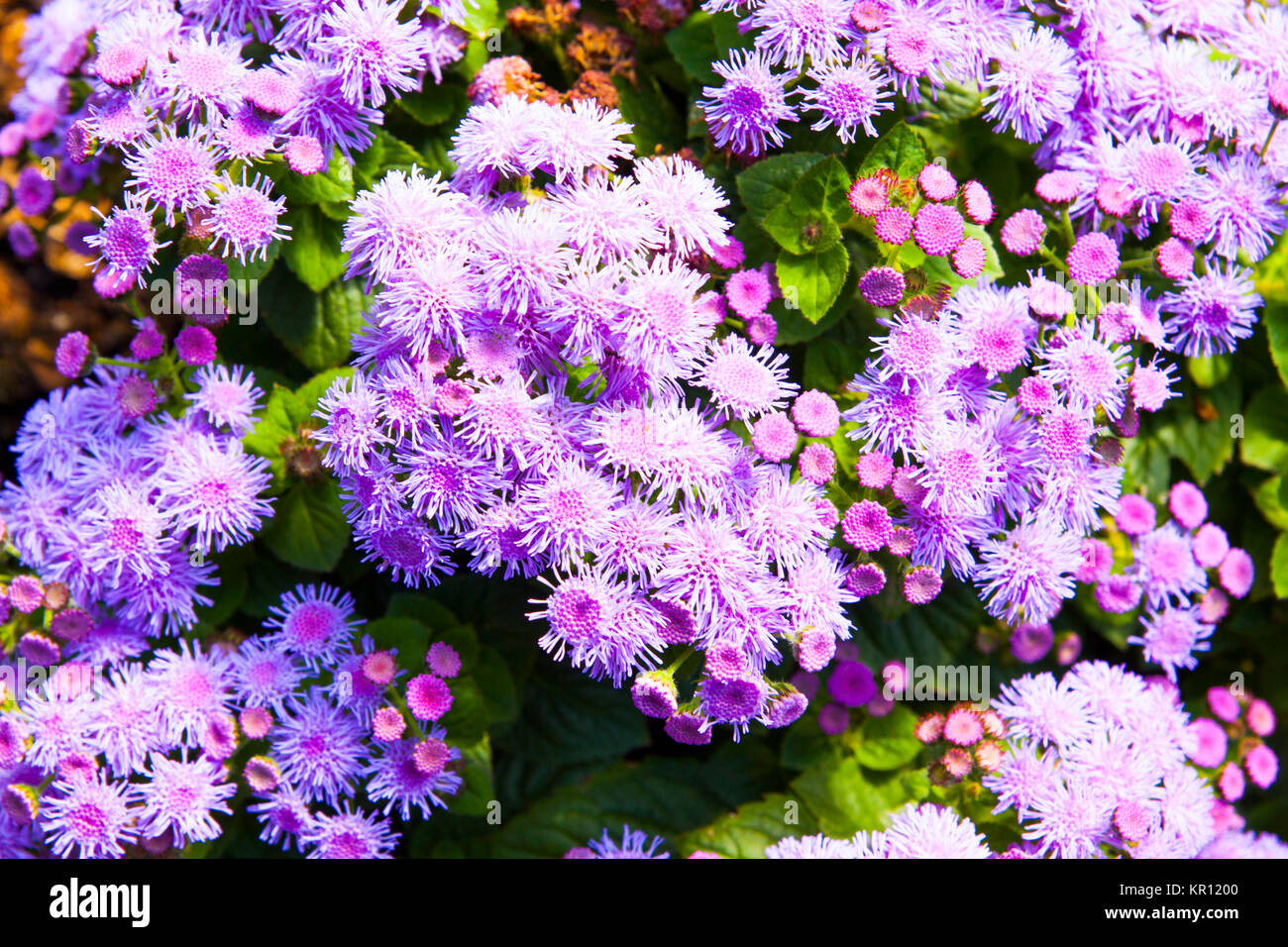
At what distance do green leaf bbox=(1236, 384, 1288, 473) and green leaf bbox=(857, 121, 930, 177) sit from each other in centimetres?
144

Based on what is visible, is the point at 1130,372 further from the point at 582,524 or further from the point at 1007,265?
the point at 582,524

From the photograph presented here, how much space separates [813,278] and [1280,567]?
6.01ft

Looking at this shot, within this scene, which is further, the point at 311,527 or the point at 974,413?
the point at 311,527

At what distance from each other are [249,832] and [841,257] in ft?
7.51

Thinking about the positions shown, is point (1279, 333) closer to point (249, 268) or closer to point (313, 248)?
point (313, 248)

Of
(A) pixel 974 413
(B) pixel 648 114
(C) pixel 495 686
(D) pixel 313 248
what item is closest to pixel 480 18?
(B) pixel 648 114

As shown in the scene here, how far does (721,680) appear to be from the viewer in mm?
2191

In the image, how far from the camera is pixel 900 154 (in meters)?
2.49

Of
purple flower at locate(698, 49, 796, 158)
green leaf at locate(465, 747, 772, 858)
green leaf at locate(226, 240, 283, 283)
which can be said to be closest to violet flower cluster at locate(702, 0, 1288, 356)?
purple flower at locate(698, 49, 796, 158)

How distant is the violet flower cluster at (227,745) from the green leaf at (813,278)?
4.24 feet

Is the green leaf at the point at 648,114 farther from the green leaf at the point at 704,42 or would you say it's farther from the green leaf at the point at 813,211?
the green leaf at the point at 813,211

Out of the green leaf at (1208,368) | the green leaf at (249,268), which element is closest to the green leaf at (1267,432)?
the green leaf at (1208,368)

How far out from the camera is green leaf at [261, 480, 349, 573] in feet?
8.77

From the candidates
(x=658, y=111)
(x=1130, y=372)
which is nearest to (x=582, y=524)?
(x=658, y=111)
